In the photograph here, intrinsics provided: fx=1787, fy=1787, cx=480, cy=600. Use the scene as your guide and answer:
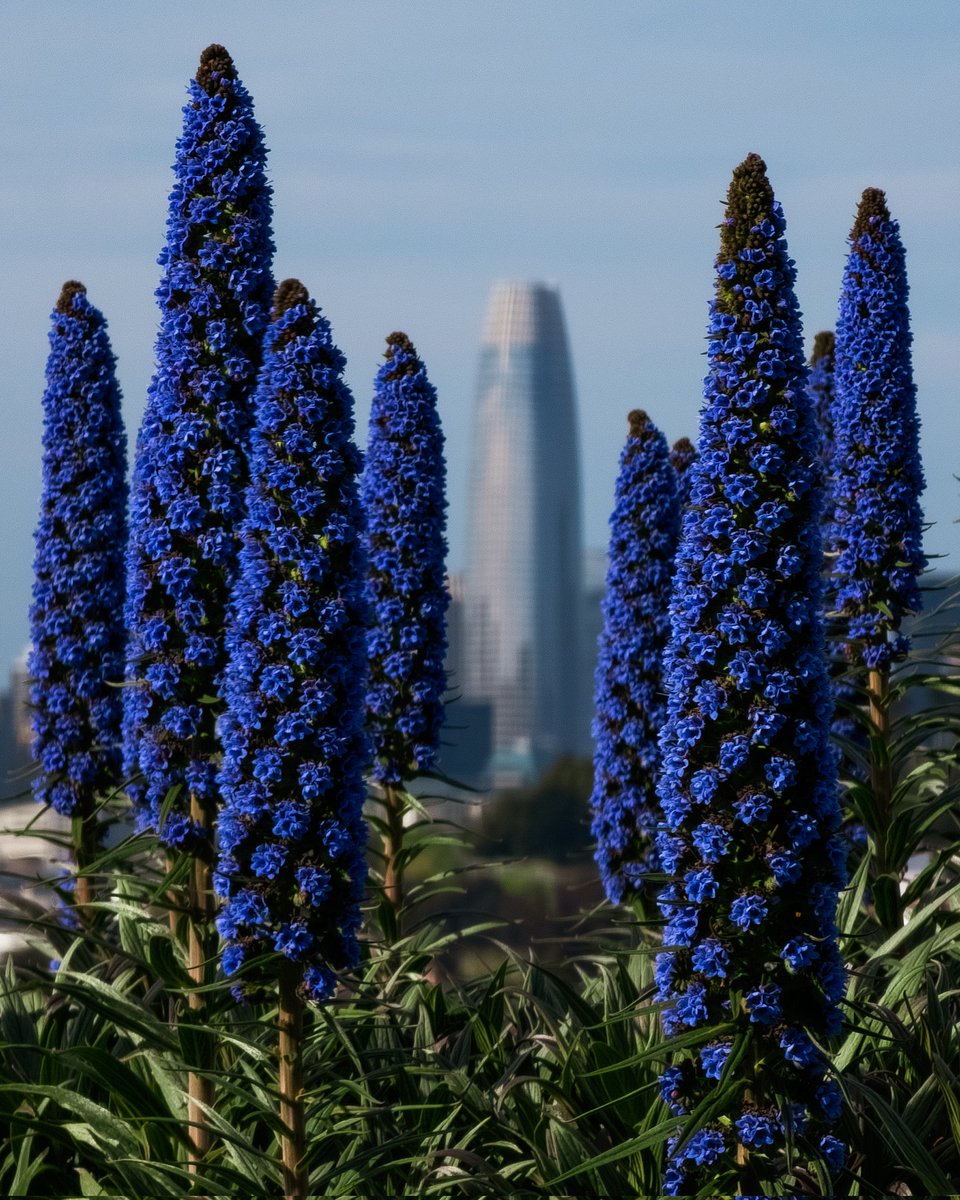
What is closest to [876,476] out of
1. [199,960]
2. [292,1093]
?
[199,960]

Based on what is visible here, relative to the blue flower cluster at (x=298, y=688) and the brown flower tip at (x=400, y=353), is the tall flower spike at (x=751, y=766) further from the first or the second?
the brown flower tip at (x=400, y=353)

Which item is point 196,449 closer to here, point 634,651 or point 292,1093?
point 292,1093

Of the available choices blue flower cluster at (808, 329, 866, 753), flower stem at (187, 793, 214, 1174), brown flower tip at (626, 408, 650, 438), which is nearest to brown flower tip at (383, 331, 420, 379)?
brown flower tip at (626, 408, 650, 438)

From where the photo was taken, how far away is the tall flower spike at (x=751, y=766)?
28.4ft

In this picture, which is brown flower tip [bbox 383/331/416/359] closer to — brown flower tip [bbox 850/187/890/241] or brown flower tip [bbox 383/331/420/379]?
brown flower tip [bbox 383/331/420/379]

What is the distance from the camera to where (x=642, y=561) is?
1341cm

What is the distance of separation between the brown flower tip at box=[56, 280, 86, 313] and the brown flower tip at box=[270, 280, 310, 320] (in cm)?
546

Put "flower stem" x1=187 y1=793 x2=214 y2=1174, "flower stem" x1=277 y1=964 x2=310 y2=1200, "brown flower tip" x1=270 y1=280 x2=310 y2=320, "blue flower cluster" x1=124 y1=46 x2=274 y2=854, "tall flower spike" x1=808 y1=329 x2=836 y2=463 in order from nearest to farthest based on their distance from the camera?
"flower stem" x1=277 y1=964 x2=310 y2=1200
"brown flower tip" x1=270 y1=280 x2=310 y2=320
"flower stem" x1=187 y1=793 x2=214 y2=1174
"blue flower cluster" x1=124 y1=46 x2=274 y2=854
"tall flower spike" x1=808 y1=329 x2=836 y2=463

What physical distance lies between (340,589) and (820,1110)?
3.55m

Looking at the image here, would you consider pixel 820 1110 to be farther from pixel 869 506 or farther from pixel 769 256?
pixel 869 506

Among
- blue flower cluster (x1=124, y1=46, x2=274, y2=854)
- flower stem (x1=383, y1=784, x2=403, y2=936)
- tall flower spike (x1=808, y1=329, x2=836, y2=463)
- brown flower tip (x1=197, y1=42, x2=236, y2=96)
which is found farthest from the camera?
tall flower spike (x1=808, y1=329, x2=836, y2=463)

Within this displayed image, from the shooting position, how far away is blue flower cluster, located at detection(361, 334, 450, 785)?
45.4 feet

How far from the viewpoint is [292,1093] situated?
9211 mm

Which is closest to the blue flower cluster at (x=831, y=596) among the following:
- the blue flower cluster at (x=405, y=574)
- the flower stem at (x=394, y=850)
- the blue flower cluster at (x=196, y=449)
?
the blue flower cluster at (x=405, y=574)
